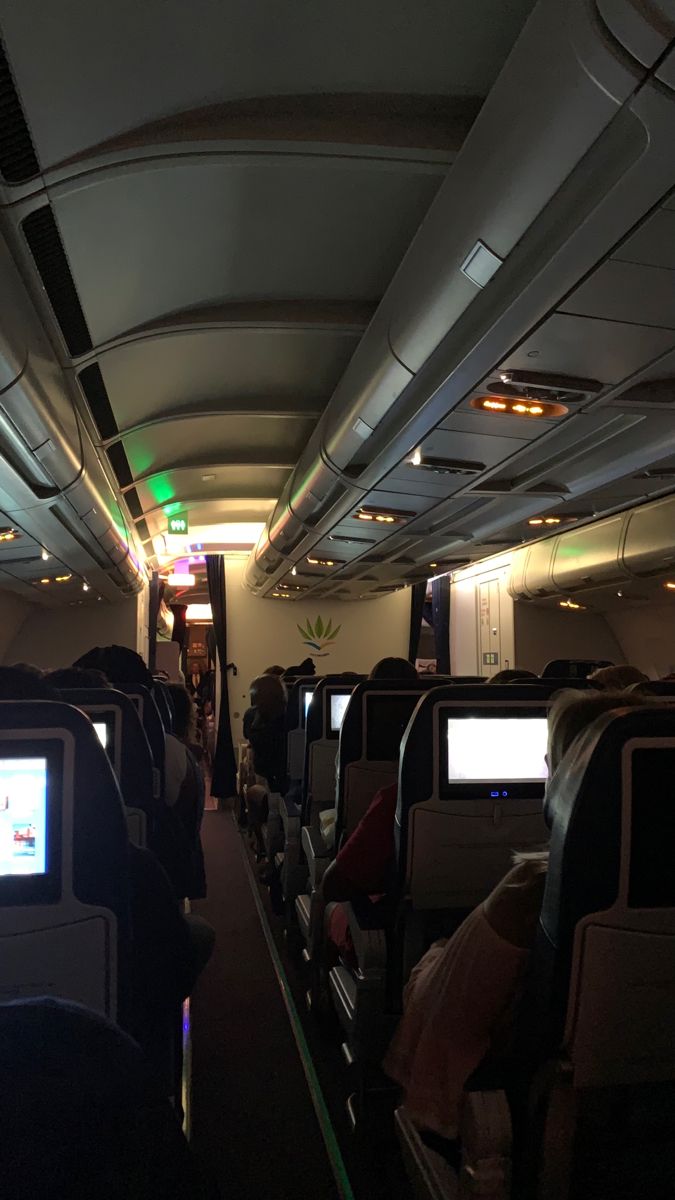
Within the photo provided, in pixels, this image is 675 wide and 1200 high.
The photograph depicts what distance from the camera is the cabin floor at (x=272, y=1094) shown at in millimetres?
2959

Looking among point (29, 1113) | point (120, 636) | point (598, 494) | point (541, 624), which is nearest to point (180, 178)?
point (29, 1113)

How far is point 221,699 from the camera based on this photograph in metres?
14.1

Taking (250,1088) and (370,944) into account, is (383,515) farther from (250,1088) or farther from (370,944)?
(250,1088)

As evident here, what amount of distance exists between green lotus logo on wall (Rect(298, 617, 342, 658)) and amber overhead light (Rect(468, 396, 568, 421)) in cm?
1110

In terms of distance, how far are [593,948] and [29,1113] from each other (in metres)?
1.33

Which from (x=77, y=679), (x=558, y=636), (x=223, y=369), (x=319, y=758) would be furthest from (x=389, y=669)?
(x=558, y=636)

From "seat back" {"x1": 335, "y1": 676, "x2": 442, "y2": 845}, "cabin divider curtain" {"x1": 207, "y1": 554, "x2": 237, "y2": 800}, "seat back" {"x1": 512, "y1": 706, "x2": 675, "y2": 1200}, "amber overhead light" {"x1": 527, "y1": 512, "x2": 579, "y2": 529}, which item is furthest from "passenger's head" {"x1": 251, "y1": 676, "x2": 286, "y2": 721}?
"cabin divider curtain" {"x1": 207, "y1": 554, "x2": 237, "y2": 800}

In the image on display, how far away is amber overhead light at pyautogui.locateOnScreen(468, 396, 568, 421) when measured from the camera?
3840 mm

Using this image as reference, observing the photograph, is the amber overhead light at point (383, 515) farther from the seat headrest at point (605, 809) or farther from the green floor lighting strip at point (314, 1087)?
the seat headrest at point (605, 809)

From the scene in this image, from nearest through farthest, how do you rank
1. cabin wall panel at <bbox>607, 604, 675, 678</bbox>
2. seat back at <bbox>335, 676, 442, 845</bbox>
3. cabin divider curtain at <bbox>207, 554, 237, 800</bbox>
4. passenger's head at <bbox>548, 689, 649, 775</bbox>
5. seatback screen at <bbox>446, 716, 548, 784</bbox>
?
passenger's head at <bbox>548, 689, 649, 775</bbox> → seatback screen at <bbox>446, 716, 548, 784</bbox> → seat back at <bbox>335, 676, 442, 845</bbox> → cabin wall panel at <bbox>607, 604, 675, 678</bbox> → cabin divider curtain at <bbox>207, 554, 237, 800</bbox>

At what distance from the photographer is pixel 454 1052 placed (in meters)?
1.91

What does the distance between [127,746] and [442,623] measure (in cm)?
1146

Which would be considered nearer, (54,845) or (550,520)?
(54,845)

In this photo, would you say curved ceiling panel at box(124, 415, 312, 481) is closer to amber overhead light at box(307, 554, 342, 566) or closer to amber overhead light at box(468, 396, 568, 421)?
amber overhead light at box(307, 554, 342, 566)
